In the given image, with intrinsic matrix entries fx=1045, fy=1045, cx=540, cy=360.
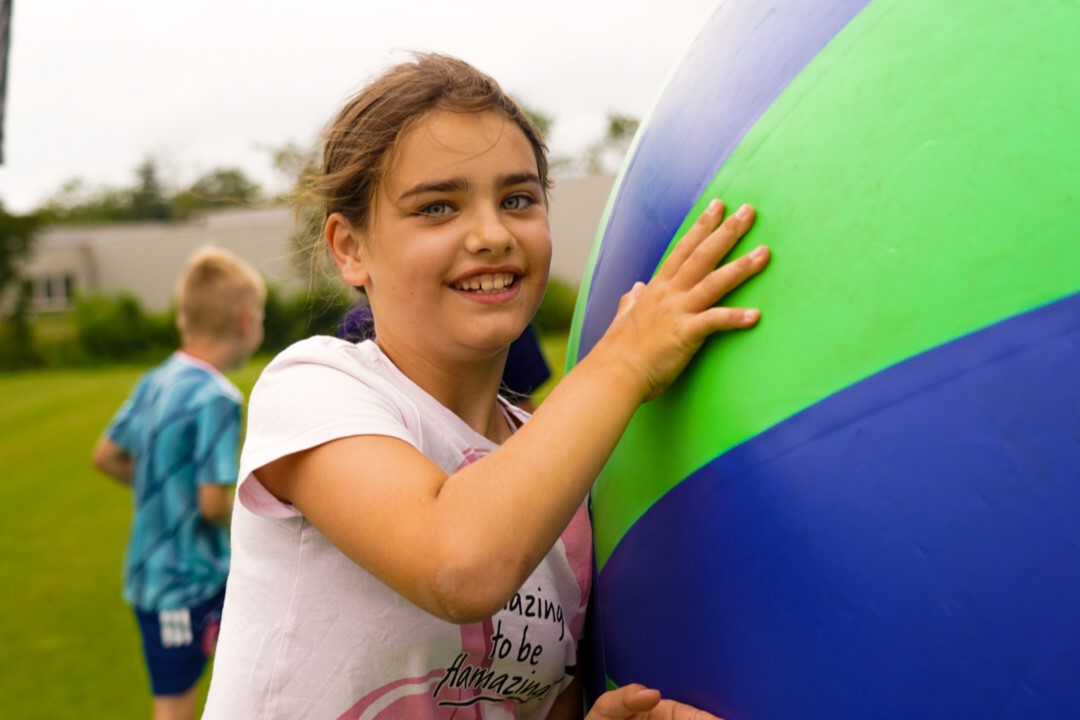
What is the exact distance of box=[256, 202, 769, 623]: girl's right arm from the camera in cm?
129

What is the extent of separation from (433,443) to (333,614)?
0.98 ft

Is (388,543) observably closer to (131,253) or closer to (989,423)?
(989,423)

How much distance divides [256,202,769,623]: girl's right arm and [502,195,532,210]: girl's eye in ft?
0.98

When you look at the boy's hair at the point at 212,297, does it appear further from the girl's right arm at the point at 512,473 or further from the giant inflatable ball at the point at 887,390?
the giant inflatable ball at the point at 887,390

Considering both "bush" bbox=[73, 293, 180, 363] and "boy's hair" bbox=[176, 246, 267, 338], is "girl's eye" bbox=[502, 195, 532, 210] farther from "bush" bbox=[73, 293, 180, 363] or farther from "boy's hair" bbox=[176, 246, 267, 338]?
"bush" bbox=[73, 293, 180, 363]

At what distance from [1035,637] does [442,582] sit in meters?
0.67

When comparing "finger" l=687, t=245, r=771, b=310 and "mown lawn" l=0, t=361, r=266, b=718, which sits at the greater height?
"finger" l=687, t=245, r=771, b=310

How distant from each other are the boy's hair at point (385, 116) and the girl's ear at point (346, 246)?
0.02 meters

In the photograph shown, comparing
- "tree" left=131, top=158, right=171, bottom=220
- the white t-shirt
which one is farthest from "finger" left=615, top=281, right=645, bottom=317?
"tree" left=131, top=158, right=171, bottom=220

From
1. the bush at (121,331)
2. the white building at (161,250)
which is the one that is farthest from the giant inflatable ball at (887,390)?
the bush at (121,331)

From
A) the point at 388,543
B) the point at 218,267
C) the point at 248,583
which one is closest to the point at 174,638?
the point at 218,267

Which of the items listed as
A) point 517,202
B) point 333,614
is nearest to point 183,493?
point 333,614

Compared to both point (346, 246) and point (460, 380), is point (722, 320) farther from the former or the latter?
point (346, 246)

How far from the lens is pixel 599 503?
1.78 metres
